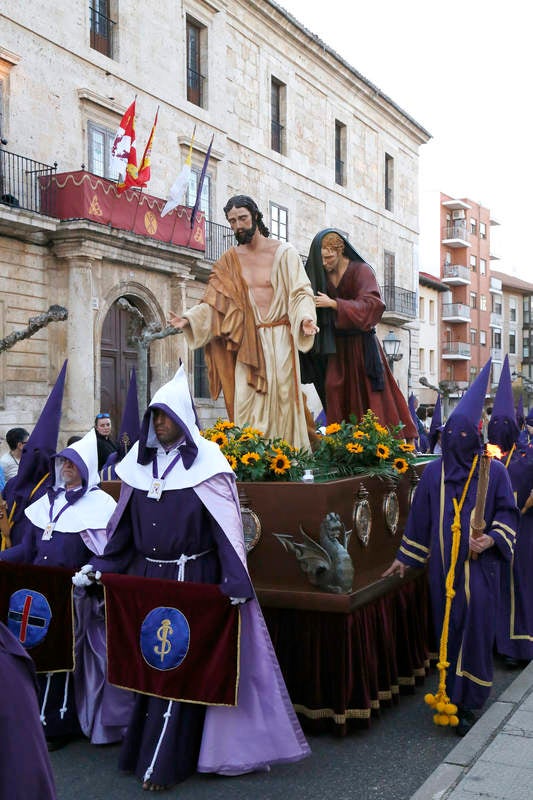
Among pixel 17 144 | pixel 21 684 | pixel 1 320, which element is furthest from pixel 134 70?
pixel 21 684

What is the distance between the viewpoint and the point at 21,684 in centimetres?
191

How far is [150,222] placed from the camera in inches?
770

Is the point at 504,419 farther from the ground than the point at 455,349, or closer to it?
closer to it

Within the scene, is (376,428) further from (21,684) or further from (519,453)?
(21,684)

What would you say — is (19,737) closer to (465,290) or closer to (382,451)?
(382,451)

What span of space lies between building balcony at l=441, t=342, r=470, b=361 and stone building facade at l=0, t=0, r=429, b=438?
24.0 m

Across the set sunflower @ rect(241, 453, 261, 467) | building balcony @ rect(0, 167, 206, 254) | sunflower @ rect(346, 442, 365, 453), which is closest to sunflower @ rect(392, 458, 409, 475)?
sunflower @ rect(346, 442, 365, 453)

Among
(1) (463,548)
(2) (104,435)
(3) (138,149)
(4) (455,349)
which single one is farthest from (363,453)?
(4) (455,349)

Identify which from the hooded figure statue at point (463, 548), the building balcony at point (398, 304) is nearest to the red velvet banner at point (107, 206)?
the hooded figure statue at point (463, 548)

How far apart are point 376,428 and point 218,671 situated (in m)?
2.55

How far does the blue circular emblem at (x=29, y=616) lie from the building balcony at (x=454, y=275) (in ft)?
172

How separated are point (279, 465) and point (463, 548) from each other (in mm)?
1252

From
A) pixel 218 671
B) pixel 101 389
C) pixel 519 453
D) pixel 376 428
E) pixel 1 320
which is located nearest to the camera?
pixel 218 671

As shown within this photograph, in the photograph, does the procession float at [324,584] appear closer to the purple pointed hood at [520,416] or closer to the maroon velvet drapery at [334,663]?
the maroon velvet drapery at [334,663]
